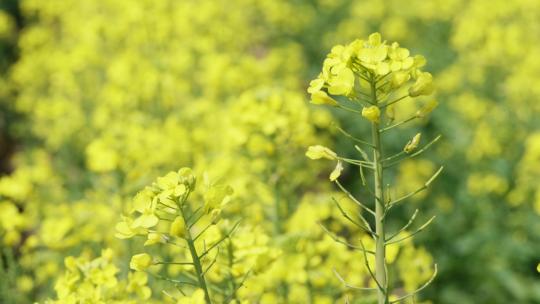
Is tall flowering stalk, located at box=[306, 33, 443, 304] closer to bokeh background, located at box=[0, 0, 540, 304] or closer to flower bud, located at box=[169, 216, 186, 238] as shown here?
flower bud, located at box=[169, 216, 186, 238]

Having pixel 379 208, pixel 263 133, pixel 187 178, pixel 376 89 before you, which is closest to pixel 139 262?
pixel 187 178

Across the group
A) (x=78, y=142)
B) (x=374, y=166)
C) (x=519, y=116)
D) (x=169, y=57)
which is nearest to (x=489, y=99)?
(x=519, y=116)

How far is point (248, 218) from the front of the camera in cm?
367

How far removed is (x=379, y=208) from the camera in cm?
214

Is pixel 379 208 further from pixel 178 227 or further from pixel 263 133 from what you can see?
pixel 263 133

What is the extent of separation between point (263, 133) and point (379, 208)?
1.54m

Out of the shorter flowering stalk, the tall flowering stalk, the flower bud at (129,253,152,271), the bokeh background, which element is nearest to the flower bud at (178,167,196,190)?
the shorter flowering stalk

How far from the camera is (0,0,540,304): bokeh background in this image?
3.62m

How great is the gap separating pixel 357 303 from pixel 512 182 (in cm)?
305

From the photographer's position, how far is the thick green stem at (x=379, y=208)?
6.86 feet

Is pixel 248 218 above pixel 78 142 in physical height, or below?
below

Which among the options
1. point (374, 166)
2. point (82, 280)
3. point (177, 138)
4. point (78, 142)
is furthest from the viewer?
point (78, 142)

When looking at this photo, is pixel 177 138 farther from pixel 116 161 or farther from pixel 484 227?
pixel 484 227

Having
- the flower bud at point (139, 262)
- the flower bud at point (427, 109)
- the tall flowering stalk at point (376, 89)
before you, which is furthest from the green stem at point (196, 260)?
the flower bud at point (427, 109)
